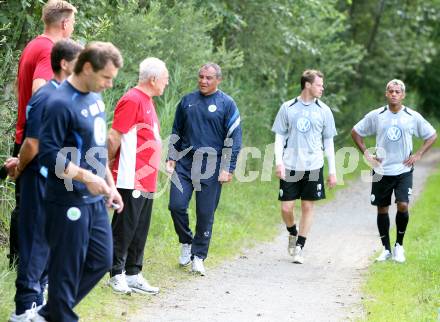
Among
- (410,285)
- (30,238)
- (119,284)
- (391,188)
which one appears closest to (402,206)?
(391,188)

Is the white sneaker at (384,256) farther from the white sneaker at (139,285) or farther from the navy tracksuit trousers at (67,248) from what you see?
the navy tracksuit trousers at (67,248)

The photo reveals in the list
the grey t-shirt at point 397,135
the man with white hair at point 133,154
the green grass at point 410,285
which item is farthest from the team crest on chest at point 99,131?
the grey t-shirt at point 397,135

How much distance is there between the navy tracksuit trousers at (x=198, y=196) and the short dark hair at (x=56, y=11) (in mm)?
3084

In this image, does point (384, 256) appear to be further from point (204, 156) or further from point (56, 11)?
point (56, 11)

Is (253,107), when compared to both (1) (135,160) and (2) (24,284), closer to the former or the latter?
A: (1) (135,160)

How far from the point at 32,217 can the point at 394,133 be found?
566 centimetres

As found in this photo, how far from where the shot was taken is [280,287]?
8977 mm

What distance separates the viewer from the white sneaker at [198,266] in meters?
9.27

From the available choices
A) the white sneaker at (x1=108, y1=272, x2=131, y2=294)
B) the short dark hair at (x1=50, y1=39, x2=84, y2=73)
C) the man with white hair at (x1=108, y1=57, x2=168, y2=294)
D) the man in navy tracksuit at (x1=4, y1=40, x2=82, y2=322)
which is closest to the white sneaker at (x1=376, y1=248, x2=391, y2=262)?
the man with white hair at (x1=108, y1=57, x2=168, y2=294)

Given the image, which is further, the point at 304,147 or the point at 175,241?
the point at 175,241

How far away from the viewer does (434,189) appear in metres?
19.1

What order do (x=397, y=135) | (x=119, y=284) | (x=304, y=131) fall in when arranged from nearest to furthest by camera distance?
(x=119, y=284)
(x=304, y=131)
(x=397, y=135)

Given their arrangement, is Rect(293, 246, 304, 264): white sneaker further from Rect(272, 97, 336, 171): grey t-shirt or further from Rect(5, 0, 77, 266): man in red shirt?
Rect(5, 0, 77, 266): man in red shirt

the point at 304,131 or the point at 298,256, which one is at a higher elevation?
the point at 304,131
